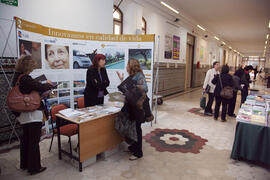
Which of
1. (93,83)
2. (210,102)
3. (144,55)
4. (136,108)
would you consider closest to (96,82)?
(93,83)

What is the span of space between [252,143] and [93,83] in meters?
2.57

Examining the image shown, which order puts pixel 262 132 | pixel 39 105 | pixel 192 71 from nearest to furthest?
pixel 39 105 → pixel 262 132 → pixel 192 71

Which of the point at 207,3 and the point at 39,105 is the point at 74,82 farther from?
the point at 207,3

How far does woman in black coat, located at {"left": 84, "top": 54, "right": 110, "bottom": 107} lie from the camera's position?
3.09m

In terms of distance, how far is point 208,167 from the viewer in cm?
265

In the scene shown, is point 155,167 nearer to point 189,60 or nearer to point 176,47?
point 176,47

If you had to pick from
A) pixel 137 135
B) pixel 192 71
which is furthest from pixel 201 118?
pixel 192 71

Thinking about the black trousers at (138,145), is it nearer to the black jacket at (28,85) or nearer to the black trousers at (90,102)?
the black trousers at (90,102)

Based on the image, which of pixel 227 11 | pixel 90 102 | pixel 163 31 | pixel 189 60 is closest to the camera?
pixel 90 102

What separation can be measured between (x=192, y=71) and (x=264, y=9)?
4.65 m

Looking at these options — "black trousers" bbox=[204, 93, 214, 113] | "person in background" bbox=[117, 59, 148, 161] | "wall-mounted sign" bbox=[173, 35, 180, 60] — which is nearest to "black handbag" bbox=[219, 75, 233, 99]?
"black trousers" bbox=[204, 93, 214, 113]

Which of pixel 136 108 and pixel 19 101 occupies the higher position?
pixel 19 101

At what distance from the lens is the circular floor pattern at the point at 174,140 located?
3.21 meters

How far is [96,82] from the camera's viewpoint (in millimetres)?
3107
